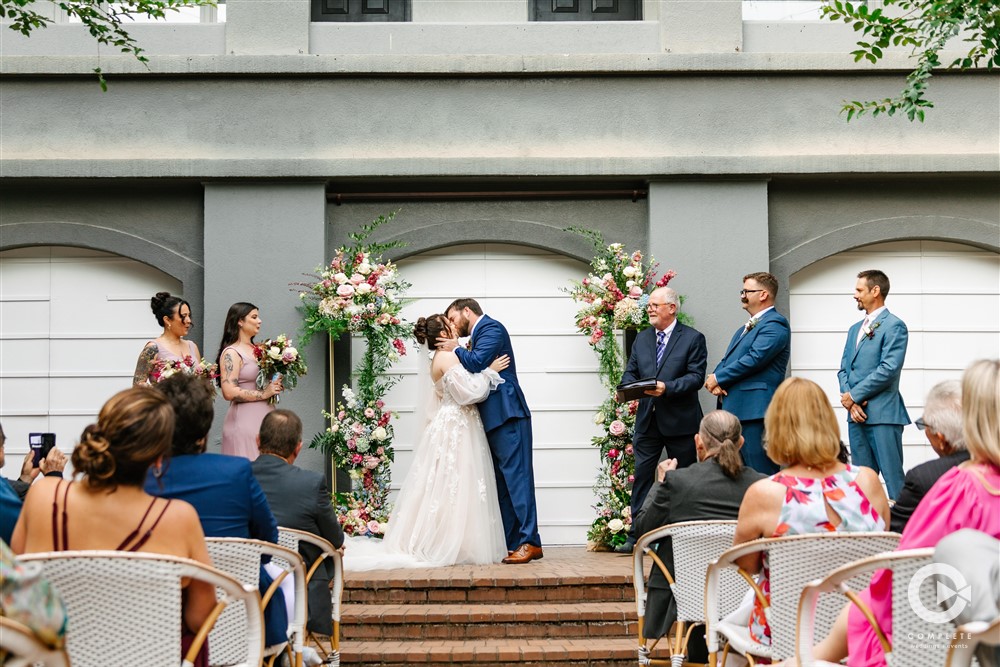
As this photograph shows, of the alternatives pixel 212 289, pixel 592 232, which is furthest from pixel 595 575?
pixel 212 289

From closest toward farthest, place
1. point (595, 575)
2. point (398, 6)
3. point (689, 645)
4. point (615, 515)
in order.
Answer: point (689, 645) → point (595, 575) → point (615, 515) → point (398, 6)

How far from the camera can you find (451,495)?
8.79 meters

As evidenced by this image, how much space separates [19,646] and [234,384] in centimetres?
636

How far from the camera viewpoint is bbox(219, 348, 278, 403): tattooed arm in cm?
886

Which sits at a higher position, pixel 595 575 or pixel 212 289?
pixel 212 289

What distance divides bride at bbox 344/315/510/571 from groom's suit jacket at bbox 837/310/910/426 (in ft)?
8.76

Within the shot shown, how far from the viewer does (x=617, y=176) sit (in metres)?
10.5

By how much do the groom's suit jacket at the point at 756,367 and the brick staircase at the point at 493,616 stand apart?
→ 1512 mm

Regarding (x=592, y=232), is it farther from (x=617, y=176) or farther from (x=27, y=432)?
(x=27, y=432)

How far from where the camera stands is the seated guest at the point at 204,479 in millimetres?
4199

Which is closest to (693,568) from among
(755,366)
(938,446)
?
(938,446)

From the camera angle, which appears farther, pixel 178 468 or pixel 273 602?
pixel 273 602

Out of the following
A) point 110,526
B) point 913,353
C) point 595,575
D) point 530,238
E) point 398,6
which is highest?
point 398,6

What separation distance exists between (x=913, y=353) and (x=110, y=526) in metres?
8.87
